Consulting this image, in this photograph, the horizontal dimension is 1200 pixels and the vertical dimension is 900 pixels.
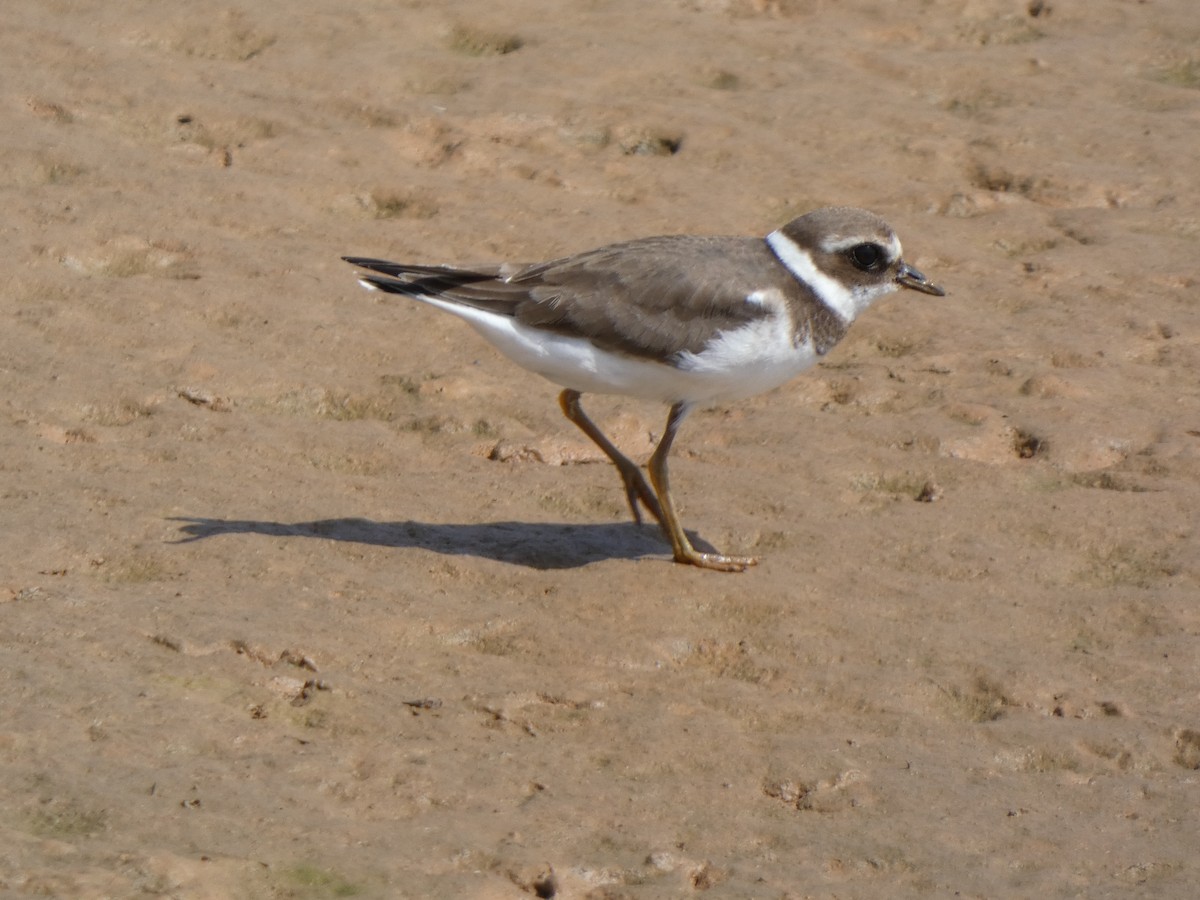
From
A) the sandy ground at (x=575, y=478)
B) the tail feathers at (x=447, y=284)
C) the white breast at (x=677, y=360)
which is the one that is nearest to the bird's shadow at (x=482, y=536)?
the sandy ground at (x=575, y=478)

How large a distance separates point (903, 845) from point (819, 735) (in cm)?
70

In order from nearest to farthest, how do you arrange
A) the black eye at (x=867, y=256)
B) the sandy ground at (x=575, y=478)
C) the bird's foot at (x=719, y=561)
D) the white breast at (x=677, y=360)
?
the sandy ground at (x=575, y=478) → the white breast at (x=677, y=360) → the bird's foot at (x=719, y=561) → the black eye at (x=867, y=256)

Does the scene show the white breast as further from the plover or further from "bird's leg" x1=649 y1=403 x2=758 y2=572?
"bird's leg" x1=649 y1=403 x2=758 y2=572

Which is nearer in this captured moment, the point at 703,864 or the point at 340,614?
the point at 703,864

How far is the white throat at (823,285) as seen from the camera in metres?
6.79

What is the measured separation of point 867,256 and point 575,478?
5.53ft

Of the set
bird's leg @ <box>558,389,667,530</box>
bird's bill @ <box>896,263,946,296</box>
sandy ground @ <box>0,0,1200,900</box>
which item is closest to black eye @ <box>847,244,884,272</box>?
bird's bill @ <box>896,263,946,296</box>

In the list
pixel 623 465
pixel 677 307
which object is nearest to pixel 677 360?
pixel 677 307

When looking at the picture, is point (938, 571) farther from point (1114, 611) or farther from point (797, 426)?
point (797, 426)

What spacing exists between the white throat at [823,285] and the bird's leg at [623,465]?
1.07 meters

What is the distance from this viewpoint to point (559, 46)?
38.6 ft

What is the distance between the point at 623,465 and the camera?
707 cm

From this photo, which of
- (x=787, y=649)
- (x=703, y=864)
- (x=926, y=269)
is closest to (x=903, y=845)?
(x=703, y=864)

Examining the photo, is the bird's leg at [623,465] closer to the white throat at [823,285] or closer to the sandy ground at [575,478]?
the sandy ground at [575,478]
